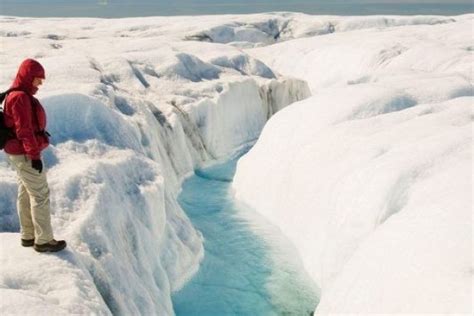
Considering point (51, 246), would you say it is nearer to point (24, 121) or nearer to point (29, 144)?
point (29, 144)

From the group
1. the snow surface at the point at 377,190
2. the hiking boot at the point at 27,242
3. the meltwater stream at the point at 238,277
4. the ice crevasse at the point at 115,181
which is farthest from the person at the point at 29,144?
the snow surface at the point at 377,190

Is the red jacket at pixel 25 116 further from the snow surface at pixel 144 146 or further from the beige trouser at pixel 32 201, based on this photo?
the snow surface at pixel 144 146

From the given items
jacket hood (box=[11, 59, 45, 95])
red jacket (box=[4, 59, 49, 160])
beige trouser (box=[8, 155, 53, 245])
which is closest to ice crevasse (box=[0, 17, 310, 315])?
beige trouser (box=[8, 155, 53, 245])

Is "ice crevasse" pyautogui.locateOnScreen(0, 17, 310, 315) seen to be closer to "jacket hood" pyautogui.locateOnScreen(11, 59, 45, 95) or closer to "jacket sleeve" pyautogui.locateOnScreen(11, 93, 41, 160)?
"jacket sleeve" pyautogui.locateOnScreen(11, 93, 41, 160)

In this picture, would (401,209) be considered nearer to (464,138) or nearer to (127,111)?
(464,138)

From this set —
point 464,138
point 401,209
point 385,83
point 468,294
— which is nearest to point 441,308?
point 468,294

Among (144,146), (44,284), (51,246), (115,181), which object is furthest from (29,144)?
(144,146)

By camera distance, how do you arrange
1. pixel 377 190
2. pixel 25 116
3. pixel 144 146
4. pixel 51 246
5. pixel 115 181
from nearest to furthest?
1. pixel 25 116
2. pixel 51 246
3. pixel 115 181
4. pixel 377 190
5. pixel 144 146
